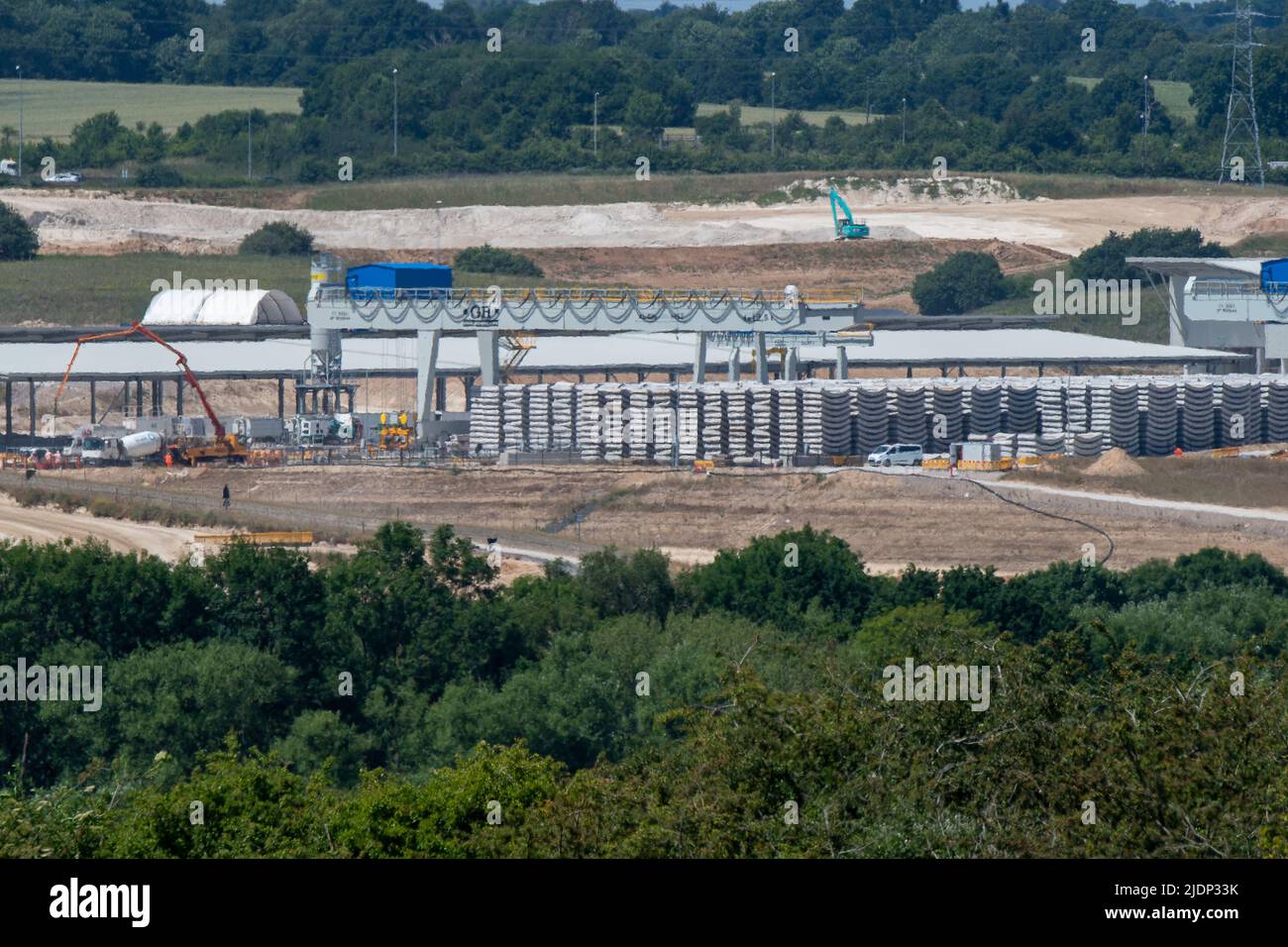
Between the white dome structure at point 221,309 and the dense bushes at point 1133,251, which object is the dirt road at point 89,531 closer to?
the white dome structure at point 221,309

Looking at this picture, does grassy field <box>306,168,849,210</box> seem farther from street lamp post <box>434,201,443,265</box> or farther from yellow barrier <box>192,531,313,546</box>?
yellow barrier <box>192,531,313,546</box>

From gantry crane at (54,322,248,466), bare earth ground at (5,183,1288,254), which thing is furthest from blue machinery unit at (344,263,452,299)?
bare earth ground at (5,183,1288,254)

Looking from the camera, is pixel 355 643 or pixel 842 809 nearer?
pixel 842 809

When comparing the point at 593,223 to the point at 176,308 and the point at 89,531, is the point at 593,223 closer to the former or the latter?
the point at 176,308

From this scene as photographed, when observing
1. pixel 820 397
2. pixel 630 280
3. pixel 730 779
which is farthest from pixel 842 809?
pixel 630 280
